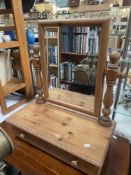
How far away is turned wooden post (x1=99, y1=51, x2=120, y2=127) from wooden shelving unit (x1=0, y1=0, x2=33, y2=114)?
639 mm

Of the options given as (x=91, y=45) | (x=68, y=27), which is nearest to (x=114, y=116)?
(x=91, y=45)

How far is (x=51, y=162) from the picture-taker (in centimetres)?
63

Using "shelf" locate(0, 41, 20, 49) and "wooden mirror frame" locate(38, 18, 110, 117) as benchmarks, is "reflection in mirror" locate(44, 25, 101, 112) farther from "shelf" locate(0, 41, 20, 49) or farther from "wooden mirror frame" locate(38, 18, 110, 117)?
"shelf" locate(0, 41, 20, 49)

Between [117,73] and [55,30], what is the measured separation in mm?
385

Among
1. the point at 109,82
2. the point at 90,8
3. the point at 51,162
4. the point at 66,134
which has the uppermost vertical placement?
the point at 90,8

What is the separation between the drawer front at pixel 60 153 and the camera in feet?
1.76

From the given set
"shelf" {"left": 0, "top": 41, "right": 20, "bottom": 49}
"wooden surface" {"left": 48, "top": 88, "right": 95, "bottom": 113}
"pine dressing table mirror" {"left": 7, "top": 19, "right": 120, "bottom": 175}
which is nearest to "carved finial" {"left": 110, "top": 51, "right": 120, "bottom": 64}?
"pine dressing table mirror" {"left": 7, "top": 19, "right": 120, "bottom": 175}

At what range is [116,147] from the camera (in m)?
0.71

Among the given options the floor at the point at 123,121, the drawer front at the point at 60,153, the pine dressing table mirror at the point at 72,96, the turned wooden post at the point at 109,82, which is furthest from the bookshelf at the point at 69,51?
the drawer front at the point at 60,153

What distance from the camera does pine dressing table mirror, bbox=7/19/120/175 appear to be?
56 cm

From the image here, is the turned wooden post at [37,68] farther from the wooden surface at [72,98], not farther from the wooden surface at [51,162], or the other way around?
the wooden surface at [51,162]

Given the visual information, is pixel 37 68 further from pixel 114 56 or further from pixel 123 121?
pixel 123 121

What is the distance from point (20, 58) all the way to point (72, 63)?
428 millimetres

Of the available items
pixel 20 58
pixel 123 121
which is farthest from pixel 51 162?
pixel 20 58
